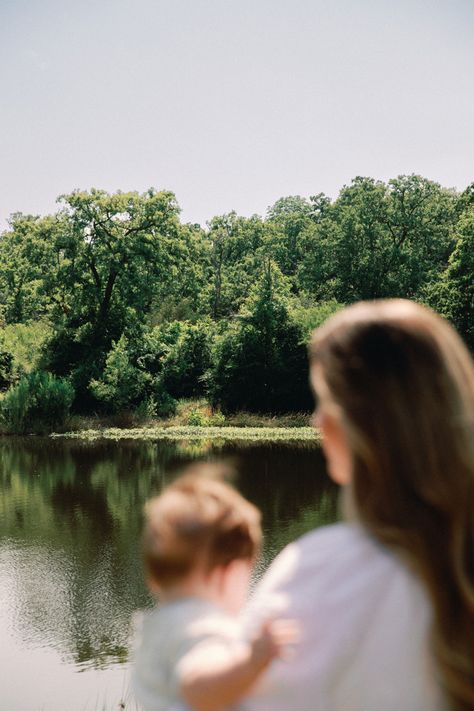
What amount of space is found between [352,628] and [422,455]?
0.85 ft

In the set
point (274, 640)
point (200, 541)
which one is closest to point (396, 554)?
point (274, 640)

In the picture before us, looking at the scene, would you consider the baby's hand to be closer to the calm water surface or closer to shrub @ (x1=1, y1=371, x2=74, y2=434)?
the calm water surface

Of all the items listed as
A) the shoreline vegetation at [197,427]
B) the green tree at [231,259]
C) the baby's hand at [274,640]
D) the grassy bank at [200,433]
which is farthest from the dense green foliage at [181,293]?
the baby's hand at [274,640]

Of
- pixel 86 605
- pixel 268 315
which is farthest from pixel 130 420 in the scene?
pixel 86 605

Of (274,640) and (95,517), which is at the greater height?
(274,640)

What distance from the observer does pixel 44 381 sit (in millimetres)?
28531

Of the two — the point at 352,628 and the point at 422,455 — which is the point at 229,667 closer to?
the point at 352,628

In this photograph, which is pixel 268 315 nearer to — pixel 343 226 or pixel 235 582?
pixel 343 226

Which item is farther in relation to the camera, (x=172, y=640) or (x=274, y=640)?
(x=172, y=640)

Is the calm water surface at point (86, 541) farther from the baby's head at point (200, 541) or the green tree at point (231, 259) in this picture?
the green tree at point (231, 259)

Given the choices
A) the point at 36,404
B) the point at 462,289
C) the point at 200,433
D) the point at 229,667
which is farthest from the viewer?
the point at 462,289

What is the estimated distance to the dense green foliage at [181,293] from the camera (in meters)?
30.9

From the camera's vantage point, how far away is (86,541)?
13.0 meters

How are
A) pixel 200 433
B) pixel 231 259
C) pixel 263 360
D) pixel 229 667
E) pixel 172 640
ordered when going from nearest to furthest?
1. pixel 229 667
2. pixel 172 640
3. pixel 200 433
4. pixel 263 360
5. pixel 231 259
